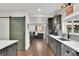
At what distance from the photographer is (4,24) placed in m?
6.85

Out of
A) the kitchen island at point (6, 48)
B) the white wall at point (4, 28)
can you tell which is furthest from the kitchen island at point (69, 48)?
the white wall at point (4, 28)

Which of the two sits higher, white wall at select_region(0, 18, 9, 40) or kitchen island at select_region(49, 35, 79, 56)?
white wall at select_region(0, 18, 9, 40)

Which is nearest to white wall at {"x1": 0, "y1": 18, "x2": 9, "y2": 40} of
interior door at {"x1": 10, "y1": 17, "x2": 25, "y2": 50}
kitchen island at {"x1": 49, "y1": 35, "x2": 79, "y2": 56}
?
interior door at {"x1": 10, "y1": 17, "x2": 25, "y2": 50}

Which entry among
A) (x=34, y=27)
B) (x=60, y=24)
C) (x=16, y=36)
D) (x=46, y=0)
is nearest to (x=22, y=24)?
(x=16, y=36)

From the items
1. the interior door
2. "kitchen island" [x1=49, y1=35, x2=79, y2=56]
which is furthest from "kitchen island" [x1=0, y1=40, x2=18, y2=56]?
the interior door

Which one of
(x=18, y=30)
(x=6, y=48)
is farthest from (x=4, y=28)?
(x=6, y=48)

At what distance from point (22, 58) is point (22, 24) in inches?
250

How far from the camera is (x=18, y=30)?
22.9ft

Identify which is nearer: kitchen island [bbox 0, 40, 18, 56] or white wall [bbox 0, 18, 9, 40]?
kitchen island [bbox 0, 40, 18, 56]

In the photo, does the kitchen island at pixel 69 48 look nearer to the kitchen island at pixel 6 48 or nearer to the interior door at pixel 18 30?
the kitchen island at pixel 6 48

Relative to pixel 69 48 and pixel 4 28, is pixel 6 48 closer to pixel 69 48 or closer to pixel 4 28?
pixel 69 48

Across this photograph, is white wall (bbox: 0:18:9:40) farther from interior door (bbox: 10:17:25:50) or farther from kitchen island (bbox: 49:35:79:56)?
kitchen island (bbox: 49:35:79:56)

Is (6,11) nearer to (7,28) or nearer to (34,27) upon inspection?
(7,28)

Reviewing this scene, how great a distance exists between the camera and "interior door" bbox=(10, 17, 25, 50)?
6.89 meters
